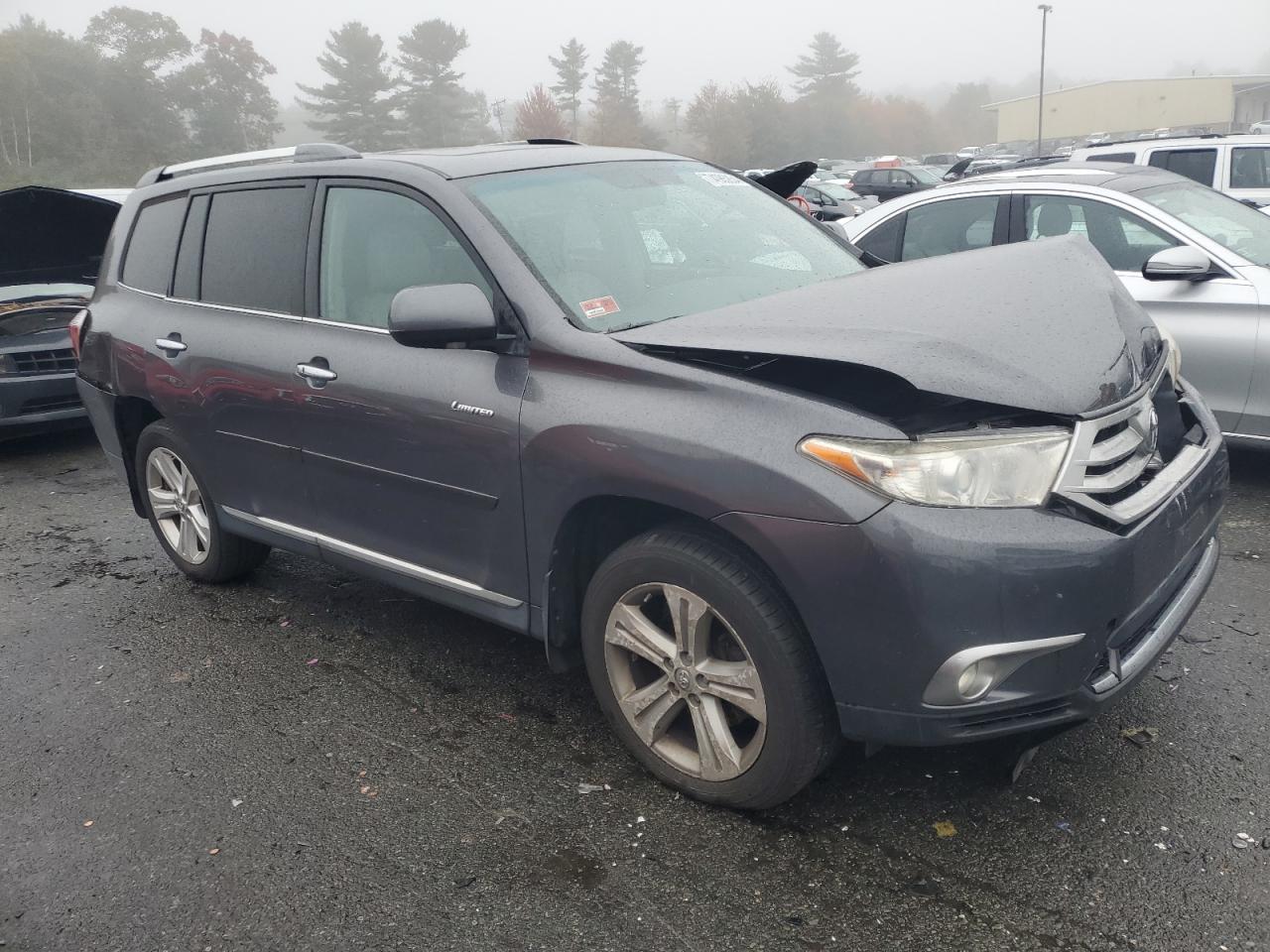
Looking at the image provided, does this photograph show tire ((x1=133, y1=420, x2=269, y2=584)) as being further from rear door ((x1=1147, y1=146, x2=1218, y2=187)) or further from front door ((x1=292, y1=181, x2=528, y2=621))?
rear door ((x1=1147, y1=146, x2=1218, y2=187))

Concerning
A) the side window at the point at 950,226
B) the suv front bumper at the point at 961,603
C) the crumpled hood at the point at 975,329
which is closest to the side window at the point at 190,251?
the crumpled hood at the point at 975,329

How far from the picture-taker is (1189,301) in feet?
17.6

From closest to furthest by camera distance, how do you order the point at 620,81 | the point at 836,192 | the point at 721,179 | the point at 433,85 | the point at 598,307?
the point at 598,307, the point at 721,179, the point at 836,192, the point at 433,85, the point at 620,81

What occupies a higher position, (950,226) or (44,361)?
(950,226)

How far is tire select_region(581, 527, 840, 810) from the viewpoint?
105 inches

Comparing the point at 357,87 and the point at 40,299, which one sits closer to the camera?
the point at 40,299

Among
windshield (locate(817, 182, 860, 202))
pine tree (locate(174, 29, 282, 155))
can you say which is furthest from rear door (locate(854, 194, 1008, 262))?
pine tree (locate(174, 29, 282, 155))

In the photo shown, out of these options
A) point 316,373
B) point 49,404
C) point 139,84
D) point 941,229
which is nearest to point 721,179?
point 316,373

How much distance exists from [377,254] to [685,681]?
1838 millimetres

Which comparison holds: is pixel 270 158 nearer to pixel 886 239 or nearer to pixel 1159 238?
pixel 886 239

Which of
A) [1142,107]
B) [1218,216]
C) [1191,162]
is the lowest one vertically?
[1218,216]

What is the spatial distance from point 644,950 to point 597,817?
1.81ft

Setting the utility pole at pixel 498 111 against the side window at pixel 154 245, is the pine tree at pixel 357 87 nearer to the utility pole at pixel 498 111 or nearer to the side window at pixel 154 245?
the utility pole at pixel 498 111

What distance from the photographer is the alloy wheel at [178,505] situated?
475cm
